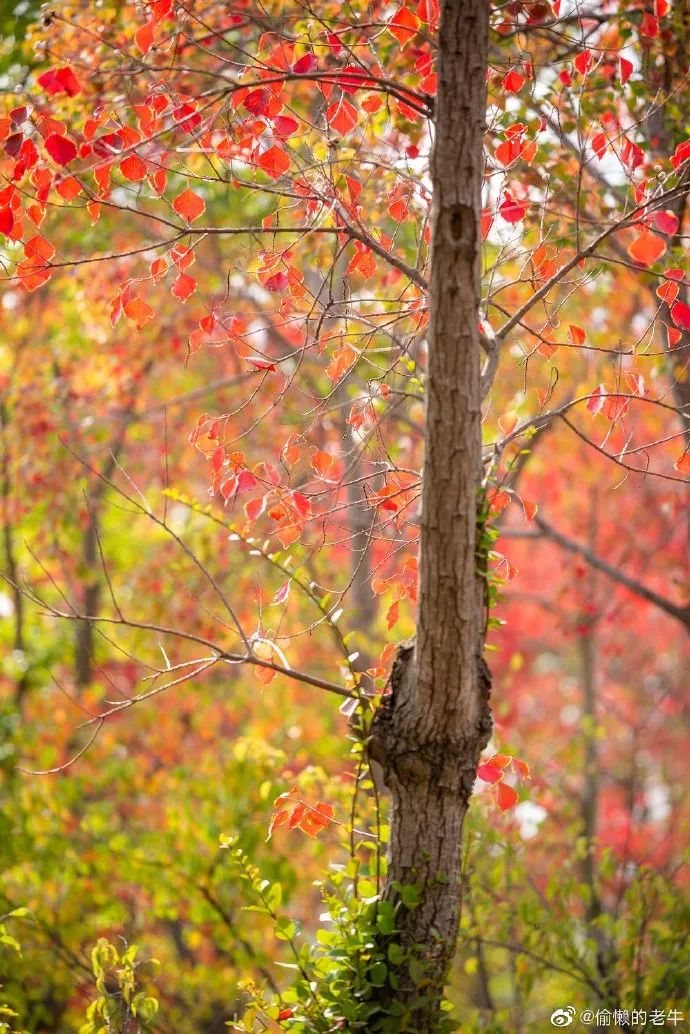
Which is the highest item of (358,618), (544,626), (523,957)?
(544,626)

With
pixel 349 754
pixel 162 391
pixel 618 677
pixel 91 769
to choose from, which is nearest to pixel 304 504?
pixel 349 754

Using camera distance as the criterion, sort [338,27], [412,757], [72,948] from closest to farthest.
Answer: [412,757], [338,27], [72,948]

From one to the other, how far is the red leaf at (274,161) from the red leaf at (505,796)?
1845mm

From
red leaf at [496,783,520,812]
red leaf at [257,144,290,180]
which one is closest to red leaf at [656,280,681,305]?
red leaf at [257,144,290,180]

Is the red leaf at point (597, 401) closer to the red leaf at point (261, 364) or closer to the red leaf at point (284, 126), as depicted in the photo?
the red leaf at point (261, 364)

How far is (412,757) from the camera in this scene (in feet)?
8.27

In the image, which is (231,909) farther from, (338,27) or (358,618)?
(338,27)

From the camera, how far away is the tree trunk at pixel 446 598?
87.8 inches

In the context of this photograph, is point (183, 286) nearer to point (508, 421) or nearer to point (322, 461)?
point (322, 461)

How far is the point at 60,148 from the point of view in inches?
97.9

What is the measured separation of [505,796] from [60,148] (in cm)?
213

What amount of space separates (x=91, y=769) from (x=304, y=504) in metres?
4.33

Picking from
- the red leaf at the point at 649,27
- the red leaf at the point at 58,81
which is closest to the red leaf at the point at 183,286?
the red leaf at the point at 58,81

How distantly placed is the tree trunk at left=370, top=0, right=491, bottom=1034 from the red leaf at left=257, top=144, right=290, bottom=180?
0.61 m
